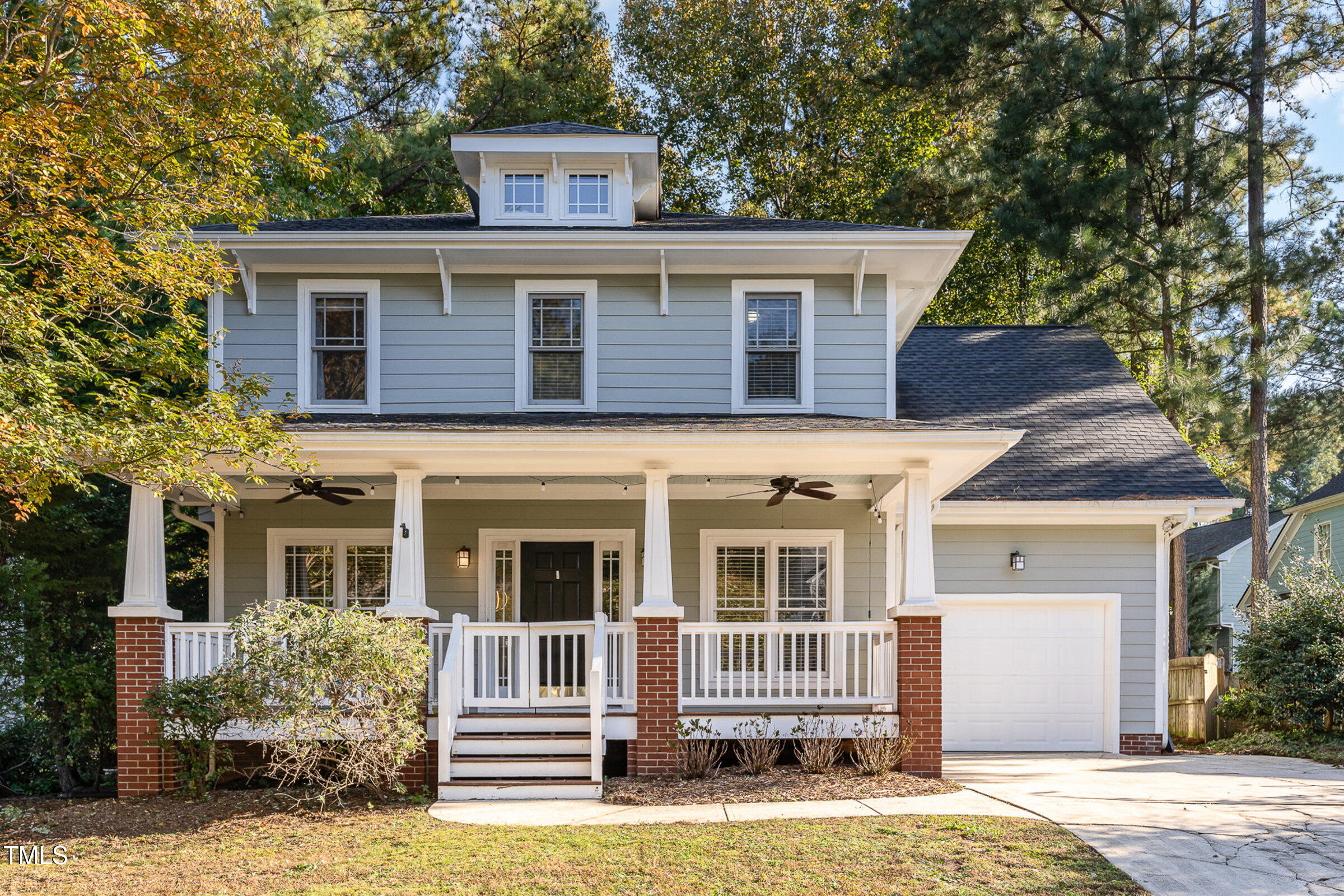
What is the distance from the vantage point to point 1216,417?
55.8 feet

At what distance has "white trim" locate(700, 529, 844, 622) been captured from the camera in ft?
39.8

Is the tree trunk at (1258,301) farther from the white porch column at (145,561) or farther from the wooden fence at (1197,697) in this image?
the white porch column at (145,561)

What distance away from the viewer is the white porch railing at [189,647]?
929 centimetres

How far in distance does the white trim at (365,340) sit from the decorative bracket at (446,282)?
766mm

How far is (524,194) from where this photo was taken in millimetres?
12375

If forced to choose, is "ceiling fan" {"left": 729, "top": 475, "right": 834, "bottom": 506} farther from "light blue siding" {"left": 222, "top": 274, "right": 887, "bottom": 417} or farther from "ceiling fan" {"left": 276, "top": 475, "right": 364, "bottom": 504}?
"ceiling fan" {"left": 276, "top": 475, "right": 364, "bottom": 504}

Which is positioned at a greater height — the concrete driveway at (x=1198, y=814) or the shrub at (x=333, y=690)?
the shrub at (x=333, y=690)

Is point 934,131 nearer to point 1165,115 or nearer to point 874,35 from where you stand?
point 874,35

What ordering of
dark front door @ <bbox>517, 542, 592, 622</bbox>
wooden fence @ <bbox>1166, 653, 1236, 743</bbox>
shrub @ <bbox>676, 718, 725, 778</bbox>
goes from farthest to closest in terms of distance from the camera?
wooden fence @ <bbox>1166, 653, 1236, 743</bbox>, dark front door @ <bbox>517, 542, 592, 622</bbox>, shrub @ <bbox>676, 718, 725, 778</bbox>

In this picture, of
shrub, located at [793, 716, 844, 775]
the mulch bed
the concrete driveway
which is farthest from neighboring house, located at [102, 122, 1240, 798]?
the concrete driveway

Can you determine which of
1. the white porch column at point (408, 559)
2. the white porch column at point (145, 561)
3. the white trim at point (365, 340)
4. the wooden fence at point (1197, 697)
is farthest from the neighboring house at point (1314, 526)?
the white porch column at point (145, 561)

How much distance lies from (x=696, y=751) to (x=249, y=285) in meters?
7.19

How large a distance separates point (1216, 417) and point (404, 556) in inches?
545

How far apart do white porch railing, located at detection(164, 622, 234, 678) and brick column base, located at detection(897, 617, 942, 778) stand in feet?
19.9
